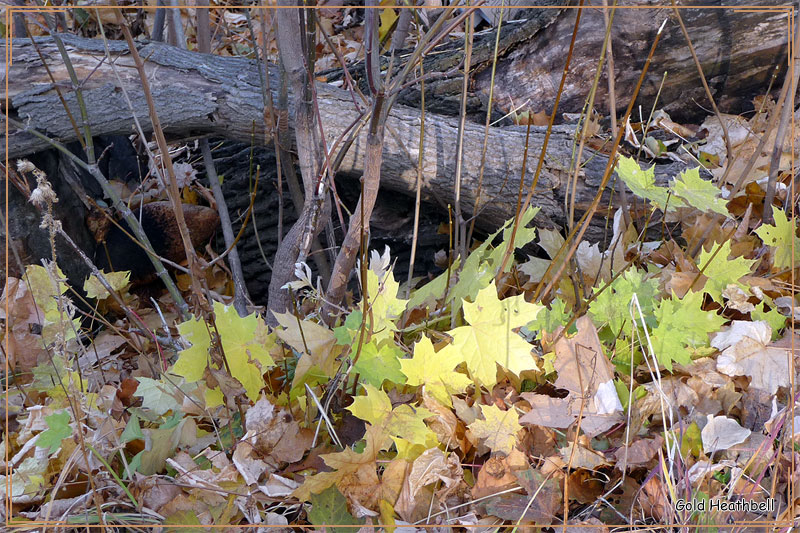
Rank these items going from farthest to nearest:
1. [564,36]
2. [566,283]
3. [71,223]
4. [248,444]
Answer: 1. [564,36]
2. [71,223]
3. [566,283]
4. [248,444]

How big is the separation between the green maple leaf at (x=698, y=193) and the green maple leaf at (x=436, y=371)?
628mm

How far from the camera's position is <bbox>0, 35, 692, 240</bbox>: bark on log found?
2031 mm

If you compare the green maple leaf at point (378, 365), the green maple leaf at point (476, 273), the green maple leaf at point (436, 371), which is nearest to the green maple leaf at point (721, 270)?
the green maple leaf at point (476, 273)

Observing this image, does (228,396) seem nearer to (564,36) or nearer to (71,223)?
(71,223)

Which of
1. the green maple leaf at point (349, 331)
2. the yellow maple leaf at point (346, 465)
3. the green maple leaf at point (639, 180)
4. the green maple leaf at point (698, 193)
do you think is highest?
the green maple leaf at point (639, 180)

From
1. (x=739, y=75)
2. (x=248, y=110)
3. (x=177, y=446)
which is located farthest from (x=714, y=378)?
(x=739, y=75)

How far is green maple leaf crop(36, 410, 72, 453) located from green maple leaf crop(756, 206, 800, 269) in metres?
1.64

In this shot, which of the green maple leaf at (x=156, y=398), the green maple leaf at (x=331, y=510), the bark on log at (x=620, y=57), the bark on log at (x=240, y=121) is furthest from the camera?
the bark on log at (x=620, y=57)

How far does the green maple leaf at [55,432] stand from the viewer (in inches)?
46.8

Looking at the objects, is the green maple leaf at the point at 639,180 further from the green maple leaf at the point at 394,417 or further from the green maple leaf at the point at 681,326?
the green maple leaf at the point at 394,417

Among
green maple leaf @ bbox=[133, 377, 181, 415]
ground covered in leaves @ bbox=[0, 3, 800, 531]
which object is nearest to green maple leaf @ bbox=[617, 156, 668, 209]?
ground covered in leaves @ bbox=[0, 3, 800, 531]

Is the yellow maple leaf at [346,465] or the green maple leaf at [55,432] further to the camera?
the green maple leaf at [55,432]

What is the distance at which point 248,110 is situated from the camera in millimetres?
2135

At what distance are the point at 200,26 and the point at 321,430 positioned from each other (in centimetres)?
159
